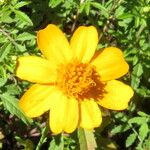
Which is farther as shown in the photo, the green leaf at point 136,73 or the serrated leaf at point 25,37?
the green leaf at point 136,73

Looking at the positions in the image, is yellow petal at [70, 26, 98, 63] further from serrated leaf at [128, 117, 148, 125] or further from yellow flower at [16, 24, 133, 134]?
serrated leaf at [128, 117, 148, 125]

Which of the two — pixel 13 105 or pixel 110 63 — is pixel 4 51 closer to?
pixel 13 105

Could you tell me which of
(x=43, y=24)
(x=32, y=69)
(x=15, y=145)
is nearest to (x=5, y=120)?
(x=15, y=145)

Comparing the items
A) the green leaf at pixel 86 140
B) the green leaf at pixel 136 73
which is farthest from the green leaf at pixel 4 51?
the green leaf at pixel 136 73

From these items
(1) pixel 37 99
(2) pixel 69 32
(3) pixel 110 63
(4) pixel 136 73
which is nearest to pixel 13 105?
(1) pixel 37 99

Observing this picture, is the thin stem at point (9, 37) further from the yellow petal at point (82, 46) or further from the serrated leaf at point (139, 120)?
the serrated leaf at point (139, 120)

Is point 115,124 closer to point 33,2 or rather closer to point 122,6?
point 122,6
